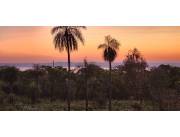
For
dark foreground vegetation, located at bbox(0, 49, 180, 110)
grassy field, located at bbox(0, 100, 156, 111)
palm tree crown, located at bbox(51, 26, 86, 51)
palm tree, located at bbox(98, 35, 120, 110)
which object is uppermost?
palm tree crown, located at bbox(51, 26, 86, 51)

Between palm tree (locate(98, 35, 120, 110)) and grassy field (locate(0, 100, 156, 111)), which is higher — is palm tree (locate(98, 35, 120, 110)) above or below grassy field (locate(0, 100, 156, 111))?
above

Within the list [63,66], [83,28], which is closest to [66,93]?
[63,66]

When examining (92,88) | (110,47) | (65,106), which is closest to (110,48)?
(110,47)

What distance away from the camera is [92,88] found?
218 inches

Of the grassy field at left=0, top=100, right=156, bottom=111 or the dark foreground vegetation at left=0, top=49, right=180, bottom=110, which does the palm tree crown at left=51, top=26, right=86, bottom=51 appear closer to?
the dark foreground vegetation at left=0, top=49, right=180, bottom=110

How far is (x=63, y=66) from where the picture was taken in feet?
18.0

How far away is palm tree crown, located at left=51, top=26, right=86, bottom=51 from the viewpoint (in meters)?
5.48

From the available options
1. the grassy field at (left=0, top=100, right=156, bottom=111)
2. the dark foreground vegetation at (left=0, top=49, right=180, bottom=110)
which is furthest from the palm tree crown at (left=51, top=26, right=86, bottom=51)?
the grassy field at (left=0, top=100, right=156, bottom=111)

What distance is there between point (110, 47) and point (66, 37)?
0.41 metres

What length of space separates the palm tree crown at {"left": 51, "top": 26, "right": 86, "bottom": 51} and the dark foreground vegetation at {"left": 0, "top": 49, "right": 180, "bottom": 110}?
200mm

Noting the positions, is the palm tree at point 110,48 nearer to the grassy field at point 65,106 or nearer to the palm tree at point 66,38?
the palm tree at point 66,38

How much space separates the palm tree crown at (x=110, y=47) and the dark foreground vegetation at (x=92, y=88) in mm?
114

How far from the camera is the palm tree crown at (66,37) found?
5.48 meters
